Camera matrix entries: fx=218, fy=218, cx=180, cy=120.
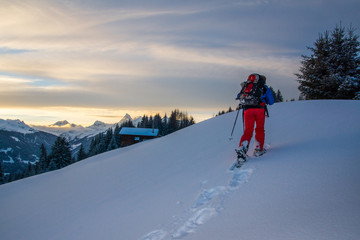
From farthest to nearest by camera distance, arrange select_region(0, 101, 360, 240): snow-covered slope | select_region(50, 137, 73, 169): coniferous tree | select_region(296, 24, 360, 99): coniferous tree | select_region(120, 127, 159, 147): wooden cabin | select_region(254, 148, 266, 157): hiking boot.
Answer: select_region(120, 127, 159, 147): wooden cabin, select_region(50, 137, 73, 169): coniferous tree, select_region(296, 24, 360, 99): coniferous tree, select_region(254, 148, 266, 157): hiking boot, select_region(0, 101, 360, 240): snow-covered slope

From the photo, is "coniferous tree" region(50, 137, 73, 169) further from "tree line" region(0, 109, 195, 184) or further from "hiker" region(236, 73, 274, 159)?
"hiker" region(236, 73, 274, 159)

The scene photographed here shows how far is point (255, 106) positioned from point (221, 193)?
294cm

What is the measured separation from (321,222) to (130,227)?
322 centimetres

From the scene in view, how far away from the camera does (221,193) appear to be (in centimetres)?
427

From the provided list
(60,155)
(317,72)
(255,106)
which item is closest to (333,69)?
(317,72)

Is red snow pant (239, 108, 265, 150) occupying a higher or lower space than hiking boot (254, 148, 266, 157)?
higher

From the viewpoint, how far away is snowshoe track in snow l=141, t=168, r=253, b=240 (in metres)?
3.40

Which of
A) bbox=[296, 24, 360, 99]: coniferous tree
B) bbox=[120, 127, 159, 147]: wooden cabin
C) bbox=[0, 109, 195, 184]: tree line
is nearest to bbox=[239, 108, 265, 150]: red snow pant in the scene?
bbox=[296, 24, 360, 99]: coniferous tree

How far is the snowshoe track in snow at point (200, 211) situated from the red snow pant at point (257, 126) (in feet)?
4.40

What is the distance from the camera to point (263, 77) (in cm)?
632

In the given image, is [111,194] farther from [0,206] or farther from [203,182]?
[0,206]

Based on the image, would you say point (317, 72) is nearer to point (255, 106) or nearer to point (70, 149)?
point (255, 106)

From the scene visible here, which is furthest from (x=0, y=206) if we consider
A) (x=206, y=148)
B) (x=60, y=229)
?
(x=206, y=148)

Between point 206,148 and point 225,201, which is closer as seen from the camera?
point 225,201
